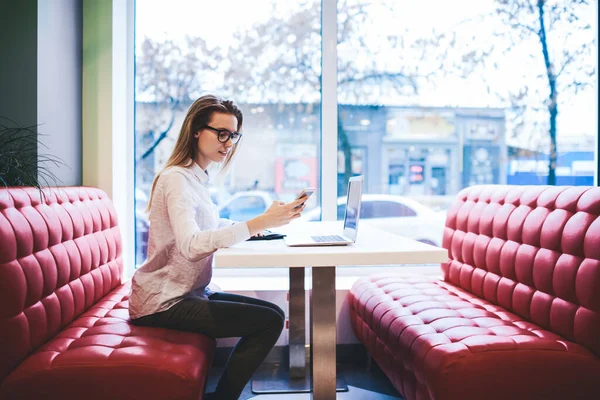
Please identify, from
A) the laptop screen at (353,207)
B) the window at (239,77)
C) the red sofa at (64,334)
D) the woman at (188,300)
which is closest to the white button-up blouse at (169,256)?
the woman at (188,300)

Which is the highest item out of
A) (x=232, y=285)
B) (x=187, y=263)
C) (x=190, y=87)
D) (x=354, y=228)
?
(x=190, y=87)

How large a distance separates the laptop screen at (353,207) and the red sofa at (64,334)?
2.27 feet

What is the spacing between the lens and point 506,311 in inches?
81.4

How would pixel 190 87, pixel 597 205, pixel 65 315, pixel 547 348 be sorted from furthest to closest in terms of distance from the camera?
pixel 190 87 < pixel 65 315 < pixel 597 205 < pixel 547 348

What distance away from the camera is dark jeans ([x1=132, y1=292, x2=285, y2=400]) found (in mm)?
1731

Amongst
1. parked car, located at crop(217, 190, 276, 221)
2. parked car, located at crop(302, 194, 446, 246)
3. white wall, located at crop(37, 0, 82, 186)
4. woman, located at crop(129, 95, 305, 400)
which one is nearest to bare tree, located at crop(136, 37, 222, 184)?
white wall, located at crop(37, 0, 82, 186)

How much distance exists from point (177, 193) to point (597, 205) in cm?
150

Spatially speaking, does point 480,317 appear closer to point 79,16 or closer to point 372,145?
point 372,145

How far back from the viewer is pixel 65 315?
1.83 metres

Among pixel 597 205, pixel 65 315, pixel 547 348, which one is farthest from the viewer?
pixel 65 315

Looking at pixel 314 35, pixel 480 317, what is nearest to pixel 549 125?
pixel 314 35

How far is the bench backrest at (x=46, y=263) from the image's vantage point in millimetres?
1475

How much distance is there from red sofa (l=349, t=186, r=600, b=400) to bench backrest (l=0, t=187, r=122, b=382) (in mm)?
1296

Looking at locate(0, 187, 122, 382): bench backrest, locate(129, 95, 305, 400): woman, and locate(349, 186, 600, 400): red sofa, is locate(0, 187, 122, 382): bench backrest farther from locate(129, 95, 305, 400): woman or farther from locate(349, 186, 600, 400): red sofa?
locate(349, 186, 600, 400): red sofa
